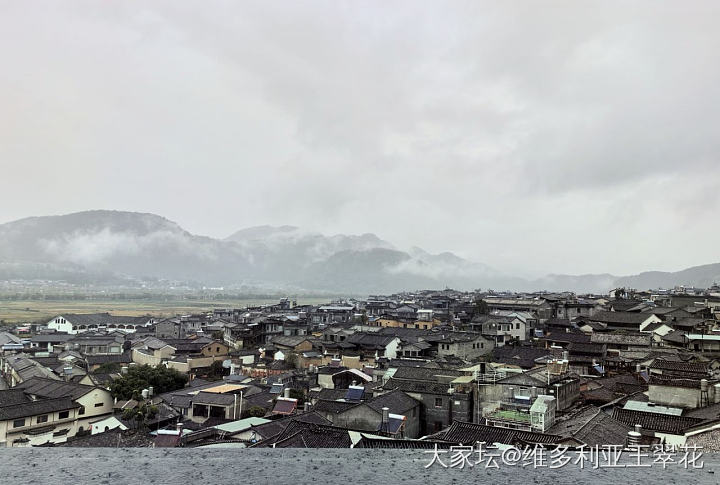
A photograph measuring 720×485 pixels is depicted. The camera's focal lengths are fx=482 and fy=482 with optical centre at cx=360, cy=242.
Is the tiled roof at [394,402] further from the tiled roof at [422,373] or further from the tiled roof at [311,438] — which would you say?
the tiled roof at [311,438]

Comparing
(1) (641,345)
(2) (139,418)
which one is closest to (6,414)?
(2) (139,418)

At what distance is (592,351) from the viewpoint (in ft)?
112

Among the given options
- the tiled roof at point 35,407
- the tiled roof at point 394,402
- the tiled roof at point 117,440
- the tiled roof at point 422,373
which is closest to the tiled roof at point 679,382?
the tiled roof at point 422,373

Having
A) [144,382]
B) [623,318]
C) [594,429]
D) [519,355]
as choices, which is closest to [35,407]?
[144,382]

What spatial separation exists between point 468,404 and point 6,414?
23409 millimetres

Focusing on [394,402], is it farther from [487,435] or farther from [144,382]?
[144,382]

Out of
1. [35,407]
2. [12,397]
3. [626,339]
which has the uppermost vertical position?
[626,339]

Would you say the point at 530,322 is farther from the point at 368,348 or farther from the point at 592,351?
the point at 368,348

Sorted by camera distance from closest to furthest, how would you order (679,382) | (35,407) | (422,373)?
1. (679,382)
2. (35,407)
3. (422,373)

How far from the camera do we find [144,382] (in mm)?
32281

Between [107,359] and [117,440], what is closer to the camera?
[117,440]

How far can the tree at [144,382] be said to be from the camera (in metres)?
31.4

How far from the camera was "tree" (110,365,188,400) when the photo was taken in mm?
31375

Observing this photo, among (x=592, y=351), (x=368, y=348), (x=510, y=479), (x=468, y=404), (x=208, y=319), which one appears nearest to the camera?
(x=510, y=479)
